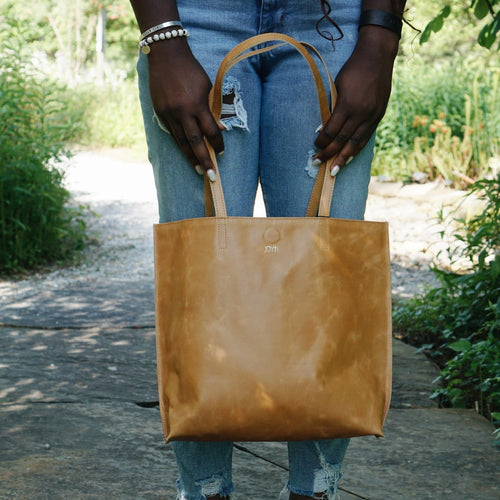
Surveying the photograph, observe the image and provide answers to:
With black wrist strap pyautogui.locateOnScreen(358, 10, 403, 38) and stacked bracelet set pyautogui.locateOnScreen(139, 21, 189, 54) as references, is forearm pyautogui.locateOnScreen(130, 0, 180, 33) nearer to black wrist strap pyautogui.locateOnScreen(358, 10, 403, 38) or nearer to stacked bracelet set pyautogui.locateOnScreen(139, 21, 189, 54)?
stacked bracelet set pyautogui.locateOnScreen(139, 21, 189, 54)

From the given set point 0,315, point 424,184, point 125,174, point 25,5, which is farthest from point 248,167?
point 25,5

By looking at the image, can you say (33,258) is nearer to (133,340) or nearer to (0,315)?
(0,315)

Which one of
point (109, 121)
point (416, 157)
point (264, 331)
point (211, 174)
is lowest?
point (264, 331)

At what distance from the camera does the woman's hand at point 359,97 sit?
1397mm

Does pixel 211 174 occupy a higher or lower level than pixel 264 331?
higher

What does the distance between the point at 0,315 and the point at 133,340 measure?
841mm

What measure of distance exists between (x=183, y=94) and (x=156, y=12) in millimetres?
172

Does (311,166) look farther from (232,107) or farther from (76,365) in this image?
(76,365)

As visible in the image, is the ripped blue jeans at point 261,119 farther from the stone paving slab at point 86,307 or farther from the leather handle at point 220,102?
the stone paving slab at point 86,307

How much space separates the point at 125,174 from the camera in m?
9.86

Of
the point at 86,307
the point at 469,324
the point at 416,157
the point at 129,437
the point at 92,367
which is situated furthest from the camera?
the point at 416,157

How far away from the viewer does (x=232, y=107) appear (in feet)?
4.69

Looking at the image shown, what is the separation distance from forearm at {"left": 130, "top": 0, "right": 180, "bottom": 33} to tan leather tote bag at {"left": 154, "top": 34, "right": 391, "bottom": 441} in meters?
0.15

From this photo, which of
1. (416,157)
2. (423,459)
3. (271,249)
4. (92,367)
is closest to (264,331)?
(271,249)
